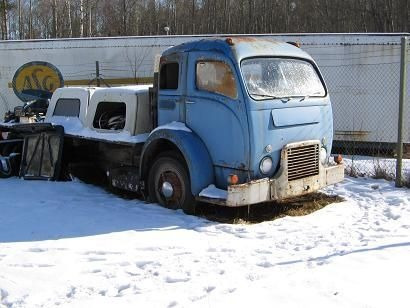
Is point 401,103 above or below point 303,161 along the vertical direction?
above

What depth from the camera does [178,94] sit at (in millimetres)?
7336

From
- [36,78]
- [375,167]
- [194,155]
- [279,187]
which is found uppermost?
[36,78]

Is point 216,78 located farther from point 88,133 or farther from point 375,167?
point 375,167

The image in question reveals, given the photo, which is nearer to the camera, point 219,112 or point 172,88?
point 219,112

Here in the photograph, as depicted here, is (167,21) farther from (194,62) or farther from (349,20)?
(194,62)

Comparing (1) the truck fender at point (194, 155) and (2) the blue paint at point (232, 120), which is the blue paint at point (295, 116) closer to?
(2) the blue paint at point (232, 120)

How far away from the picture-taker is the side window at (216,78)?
6742mm

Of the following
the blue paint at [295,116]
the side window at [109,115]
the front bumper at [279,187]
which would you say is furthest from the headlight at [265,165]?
the side window at [109,115]

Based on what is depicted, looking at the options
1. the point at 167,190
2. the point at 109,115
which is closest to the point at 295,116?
the point at 167,190

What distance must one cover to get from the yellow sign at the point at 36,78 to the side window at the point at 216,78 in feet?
31.8

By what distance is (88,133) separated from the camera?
883 cm

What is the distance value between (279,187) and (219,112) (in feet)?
3.78

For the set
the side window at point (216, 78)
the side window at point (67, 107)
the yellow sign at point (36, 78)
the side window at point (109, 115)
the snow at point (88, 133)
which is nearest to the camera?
the side window at point (216, 78)

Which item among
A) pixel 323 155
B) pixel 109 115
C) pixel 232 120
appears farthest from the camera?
pixel 109 115
